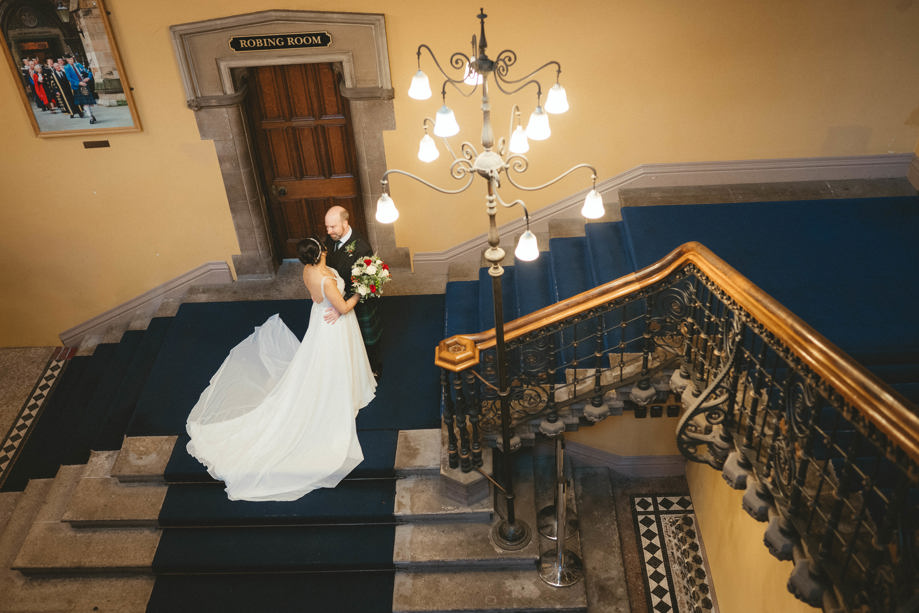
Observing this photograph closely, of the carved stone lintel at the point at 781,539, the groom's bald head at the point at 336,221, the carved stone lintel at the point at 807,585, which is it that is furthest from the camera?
the groom's bald head at the point at 336,221

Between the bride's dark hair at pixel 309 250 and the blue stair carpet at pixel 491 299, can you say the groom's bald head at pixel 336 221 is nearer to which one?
the bride's dark hair at pixel 309 250

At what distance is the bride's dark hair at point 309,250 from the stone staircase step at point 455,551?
231cm

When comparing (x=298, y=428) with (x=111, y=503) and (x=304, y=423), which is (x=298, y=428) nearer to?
(x=304, y=423)

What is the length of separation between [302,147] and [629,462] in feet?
15.7

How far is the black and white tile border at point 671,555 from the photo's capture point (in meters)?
5.95

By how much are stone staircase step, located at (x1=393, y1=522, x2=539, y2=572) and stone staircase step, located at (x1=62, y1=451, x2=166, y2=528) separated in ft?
7.02

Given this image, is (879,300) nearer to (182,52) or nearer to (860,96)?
(860,96)

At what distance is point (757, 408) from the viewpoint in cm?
411

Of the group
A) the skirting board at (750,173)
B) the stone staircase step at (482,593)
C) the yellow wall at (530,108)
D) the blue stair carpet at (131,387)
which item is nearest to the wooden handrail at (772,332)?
the stone staircase step at (482,593)

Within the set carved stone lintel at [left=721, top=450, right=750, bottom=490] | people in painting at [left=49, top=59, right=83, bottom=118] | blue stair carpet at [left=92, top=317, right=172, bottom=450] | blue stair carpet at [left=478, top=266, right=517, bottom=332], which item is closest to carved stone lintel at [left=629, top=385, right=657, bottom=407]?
carved stone lintel at [left=721, top=450, right=750, bottom=490]

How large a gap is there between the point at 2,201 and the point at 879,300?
342 inches

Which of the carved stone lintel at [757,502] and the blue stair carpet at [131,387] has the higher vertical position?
the carved stone lintel at [757,502]

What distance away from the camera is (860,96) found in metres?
6.73

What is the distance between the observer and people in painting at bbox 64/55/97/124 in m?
6.84
